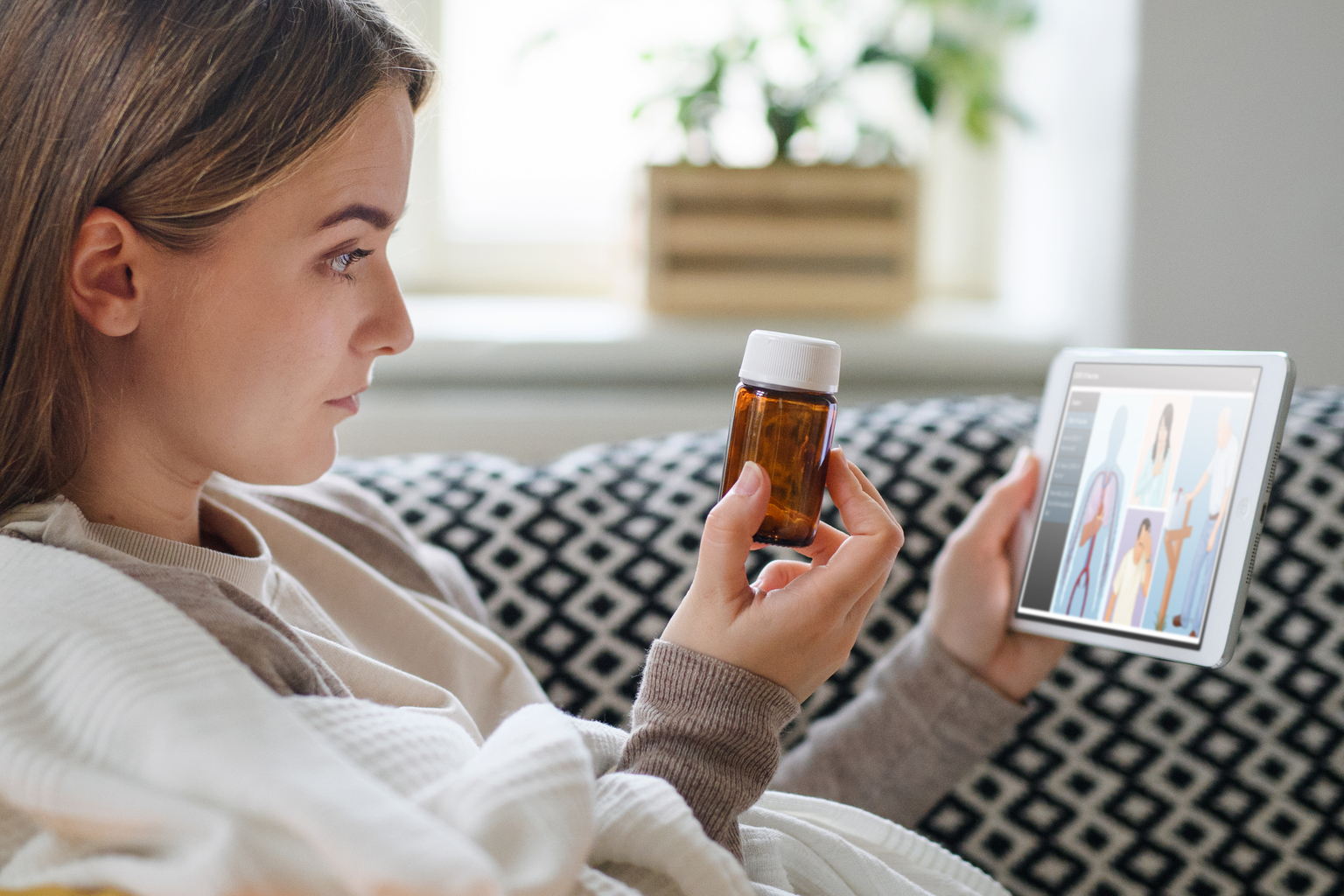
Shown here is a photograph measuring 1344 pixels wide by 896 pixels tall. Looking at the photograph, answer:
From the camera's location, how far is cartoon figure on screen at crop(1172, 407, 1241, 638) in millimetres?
774

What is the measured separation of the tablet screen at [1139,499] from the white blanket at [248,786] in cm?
41

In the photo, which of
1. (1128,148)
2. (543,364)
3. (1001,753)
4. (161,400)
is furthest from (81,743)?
(1128,148)

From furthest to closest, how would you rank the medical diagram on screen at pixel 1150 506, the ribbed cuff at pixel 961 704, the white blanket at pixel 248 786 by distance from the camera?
the ribbed cuff at pixel 961 704 < the medical diagram on screen at pixel 1150 506 < the white blanket at pixel 248 786

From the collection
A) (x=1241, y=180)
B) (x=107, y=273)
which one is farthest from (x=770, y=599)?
(x=1241, y=180)

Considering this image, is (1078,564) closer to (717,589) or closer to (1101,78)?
(717,589)

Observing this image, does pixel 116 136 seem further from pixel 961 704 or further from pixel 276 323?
pixel 961 704

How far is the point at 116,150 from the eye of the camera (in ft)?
1.98

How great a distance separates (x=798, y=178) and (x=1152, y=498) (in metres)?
0.92

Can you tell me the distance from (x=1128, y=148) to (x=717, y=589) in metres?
1.16

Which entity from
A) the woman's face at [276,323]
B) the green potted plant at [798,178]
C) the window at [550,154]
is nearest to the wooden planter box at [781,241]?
the green potted plant at [798,178]

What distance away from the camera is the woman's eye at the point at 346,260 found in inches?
26.4

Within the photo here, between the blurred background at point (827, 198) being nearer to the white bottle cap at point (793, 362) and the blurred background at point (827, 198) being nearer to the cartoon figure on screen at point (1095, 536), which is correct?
the cartoon figure on screen at point (1095, 536)

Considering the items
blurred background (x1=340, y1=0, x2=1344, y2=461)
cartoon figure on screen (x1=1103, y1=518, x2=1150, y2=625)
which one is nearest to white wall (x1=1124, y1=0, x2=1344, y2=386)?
blurred background (x1=340, y1=0, x2=1344, y2=461)

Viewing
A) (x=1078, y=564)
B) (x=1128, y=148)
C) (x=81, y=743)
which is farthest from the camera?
(x=1128, y=148)
